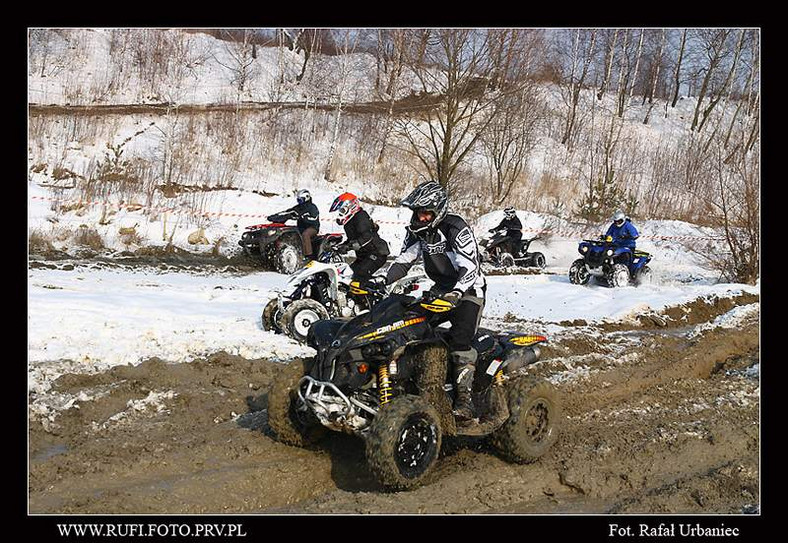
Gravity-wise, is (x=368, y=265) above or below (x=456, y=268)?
above

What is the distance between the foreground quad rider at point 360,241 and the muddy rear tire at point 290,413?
3810 millimetres

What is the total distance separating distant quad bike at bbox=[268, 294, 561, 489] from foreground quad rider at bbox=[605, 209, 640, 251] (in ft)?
36.2

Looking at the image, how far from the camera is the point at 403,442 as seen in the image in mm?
5141

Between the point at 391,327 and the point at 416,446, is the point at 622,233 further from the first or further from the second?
the point at 416,446

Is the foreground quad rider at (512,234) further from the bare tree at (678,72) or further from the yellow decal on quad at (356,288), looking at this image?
the bare tree at (678,72)

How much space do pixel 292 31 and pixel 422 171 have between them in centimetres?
1262

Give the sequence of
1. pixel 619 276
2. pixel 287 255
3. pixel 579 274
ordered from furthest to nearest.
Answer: pixel 579 274 → pixel 619 276 → pixel 287 255

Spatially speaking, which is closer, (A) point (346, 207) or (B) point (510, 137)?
(A) point (346, 207)

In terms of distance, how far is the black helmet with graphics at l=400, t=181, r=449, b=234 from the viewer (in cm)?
577

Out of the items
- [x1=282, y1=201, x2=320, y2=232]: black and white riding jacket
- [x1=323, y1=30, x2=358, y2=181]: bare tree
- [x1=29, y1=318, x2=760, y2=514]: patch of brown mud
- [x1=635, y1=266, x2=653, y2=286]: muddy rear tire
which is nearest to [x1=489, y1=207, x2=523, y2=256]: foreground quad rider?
[x1=635, y1=266, x2=653, y2=286]: muddy rear tire

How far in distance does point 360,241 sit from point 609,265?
27.7 ft

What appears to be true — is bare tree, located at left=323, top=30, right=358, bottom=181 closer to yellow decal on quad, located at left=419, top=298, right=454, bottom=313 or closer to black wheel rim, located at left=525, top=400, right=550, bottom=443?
black wheel rim, located at left=525, top=400, right=550, bottom=443

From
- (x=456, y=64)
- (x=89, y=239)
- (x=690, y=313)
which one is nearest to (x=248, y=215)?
(x=89, y=239)

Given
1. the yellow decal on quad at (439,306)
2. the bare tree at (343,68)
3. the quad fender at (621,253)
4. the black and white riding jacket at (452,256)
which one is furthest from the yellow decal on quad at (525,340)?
the bare tree at (343,68)
